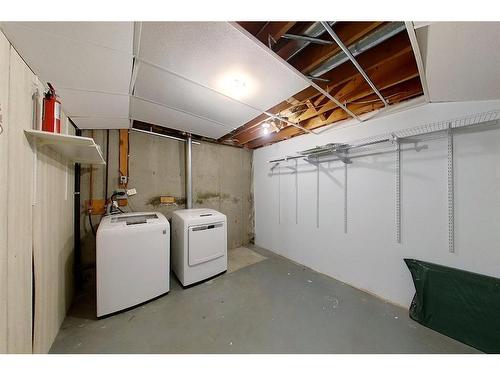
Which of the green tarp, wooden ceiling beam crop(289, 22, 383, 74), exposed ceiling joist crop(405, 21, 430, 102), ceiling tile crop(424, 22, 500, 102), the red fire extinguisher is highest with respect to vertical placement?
wooden ceiling beam crop(289, 22, 383, 74)

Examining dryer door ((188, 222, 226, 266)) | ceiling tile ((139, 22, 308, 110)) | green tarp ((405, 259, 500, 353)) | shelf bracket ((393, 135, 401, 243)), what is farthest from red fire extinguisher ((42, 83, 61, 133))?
green tarp ((405, 259, 500, 353))

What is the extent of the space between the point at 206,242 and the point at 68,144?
1.74 metres

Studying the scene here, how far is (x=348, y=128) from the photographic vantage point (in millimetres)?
2457

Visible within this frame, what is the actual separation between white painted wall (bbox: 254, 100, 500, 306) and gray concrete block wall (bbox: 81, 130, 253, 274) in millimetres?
950

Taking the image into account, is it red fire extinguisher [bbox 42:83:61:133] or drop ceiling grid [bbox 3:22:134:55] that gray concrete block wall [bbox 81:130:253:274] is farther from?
drop ceiling grid [bbox 3:22:134:55]

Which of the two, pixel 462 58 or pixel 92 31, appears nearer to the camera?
pixel 92 31

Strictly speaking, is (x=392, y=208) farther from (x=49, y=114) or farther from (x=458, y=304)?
(x=49, y=114)

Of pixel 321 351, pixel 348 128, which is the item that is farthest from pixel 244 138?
pixel 321 351

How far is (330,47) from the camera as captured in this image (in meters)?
1.25

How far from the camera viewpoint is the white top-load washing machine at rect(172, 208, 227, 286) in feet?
7.69

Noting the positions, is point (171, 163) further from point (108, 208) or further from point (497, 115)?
point (497, 115)

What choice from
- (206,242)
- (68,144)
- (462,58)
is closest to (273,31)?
(462,58)

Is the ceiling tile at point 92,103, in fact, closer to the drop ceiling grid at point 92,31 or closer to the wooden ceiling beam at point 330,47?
the drop ceiling grid at point 92,31

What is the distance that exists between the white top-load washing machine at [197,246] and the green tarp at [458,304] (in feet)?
7.36
